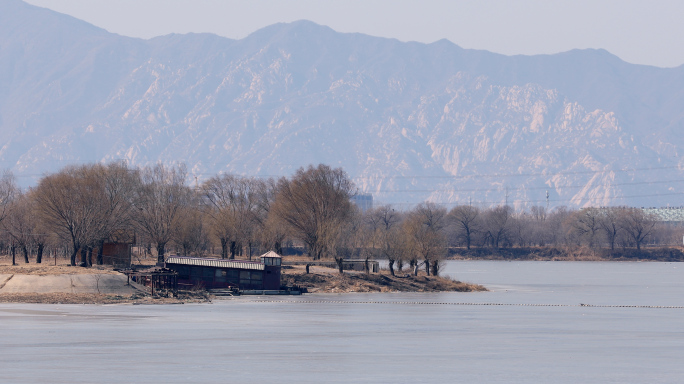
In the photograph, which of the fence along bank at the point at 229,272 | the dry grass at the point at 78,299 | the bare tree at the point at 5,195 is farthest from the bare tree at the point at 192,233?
the dry grass at the point at 78,299

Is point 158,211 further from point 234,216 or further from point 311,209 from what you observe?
point 311,209

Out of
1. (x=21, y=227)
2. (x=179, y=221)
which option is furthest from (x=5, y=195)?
(x=21, y=227)

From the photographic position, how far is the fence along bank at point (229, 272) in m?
103

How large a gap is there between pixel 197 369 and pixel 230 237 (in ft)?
300

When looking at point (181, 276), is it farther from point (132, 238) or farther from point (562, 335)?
point (562, 335)

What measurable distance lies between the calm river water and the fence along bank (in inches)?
515

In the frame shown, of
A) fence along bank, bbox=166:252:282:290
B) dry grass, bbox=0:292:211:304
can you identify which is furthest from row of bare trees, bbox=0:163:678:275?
dry grass, bbox=0:292:211:304

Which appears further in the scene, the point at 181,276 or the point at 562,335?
the point at 181,276

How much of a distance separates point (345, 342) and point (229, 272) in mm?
51493

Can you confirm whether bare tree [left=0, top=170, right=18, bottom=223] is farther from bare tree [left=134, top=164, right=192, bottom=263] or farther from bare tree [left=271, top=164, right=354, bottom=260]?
bare tree [left=271, top=164, right=354, bottom=260]

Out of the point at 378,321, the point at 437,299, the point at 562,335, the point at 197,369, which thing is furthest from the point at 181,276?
the point at 197,369

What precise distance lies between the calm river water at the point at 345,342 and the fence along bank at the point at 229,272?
13.1 meters

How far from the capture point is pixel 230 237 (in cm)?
13312

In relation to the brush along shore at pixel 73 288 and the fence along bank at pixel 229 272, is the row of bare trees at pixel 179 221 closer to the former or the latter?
the brush along shore at pixel 73 288
